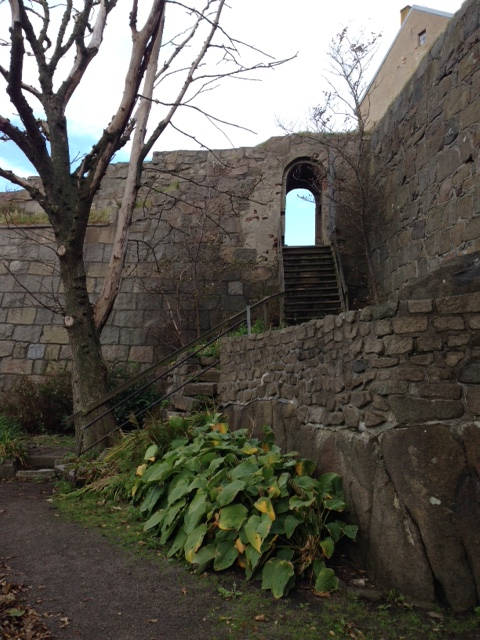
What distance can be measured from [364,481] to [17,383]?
7.25 metres

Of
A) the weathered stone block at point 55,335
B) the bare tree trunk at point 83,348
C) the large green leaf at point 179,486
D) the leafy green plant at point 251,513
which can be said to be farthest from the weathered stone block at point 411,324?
the weathered stone block at point 55,335

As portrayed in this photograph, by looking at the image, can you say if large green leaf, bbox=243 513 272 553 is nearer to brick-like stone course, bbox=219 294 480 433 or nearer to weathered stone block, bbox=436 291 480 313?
brick-like stone course, bbox=219 294 480 433

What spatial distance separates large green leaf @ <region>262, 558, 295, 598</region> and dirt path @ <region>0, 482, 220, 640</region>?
0.34 meters

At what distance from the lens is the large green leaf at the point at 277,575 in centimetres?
309

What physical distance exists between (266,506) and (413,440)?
104cm

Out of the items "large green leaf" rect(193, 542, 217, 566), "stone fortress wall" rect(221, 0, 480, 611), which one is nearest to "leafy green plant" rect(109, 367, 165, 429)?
"stone fortress wall" rect(221, 0, 480, 611)

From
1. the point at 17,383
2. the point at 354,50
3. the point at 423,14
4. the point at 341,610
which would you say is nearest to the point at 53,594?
the point at 341,610

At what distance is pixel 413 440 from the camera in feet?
10.6

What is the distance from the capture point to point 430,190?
6.50 meters

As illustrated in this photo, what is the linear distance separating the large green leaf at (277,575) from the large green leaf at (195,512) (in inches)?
24.3

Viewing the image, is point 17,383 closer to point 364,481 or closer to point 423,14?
point 364,481

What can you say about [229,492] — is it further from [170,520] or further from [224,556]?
[170,520]

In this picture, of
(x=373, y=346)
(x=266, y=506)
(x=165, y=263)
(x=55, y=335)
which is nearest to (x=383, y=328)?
(x=373, y=346)

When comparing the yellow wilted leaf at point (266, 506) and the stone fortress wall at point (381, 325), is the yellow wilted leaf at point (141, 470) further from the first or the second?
the yellow wilted leaf at point (266, 506)
